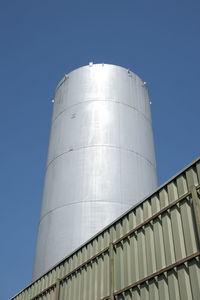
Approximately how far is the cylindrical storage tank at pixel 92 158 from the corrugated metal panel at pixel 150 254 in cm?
283

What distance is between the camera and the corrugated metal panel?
6.98 m

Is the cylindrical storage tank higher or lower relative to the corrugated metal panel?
higher

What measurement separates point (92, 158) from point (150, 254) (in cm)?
712

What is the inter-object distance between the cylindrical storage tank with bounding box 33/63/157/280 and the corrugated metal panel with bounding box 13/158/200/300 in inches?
111

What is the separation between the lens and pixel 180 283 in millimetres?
6906

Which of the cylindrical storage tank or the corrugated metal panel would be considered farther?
the cylindrical storage tank

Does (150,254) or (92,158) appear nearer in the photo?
(150,254)

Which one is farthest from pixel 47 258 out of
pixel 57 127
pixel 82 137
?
pixel 57 127

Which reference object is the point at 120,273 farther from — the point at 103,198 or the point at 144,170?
the point at 144,170

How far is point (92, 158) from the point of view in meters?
14.7

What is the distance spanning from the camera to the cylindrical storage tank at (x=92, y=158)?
44.2ft

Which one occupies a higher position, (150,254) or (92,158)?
(92,158)

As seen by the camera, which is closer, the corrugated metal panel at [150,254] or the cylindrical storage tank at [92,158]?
the corrugated metal panel at [150,254]

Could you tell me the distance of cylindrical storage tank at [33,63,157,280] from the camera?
13.5 meters
